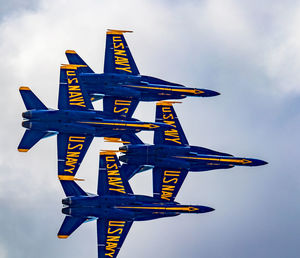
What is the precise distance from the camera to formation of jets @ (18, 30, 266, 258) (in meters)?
176

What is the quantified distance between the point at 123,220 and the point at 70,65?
65.8 ft

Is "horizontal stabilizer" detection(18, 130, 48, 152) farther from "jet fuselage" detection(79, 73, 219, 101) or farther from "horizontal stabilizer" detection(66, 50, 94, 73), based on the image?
"horizontal stabilizer" detection(66, 50, 94, 73)

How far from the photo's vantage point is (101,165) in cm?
17538

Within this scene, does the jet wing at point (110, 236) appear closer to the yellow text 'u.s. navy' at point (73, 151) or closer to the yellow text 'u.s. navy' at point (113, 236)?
the yellow text 'u.s. navy' at point (113, 236)

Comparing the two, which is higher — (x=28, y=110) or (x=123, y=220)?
(x=28, y=110)

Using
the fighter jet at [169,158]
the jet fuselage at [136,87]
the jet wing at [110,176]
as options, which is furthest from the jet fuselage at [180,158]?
the jet fuselage at [136,87]

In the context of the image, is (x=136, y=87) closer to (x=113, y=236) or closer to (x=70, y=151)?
(x=70, y=151)

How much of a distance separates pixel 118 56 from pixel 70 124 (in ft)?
43.2

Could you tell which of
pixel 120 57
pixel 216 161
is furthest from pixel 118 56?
pixel 216 161

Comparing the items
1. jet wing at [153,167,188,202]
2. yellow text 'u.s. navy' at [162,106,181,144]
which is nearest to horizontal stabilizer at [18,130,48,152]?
jet wing at [153,167,188,202]

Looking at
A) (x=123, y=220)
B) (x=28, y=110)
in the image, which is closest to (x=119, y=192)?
(x=123, y=220)

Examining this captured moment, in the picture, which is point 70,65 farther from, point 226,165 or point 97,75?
point 226,165

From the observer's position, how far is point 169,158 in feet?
595

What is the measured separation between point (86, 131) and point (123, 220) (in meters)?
11.8
